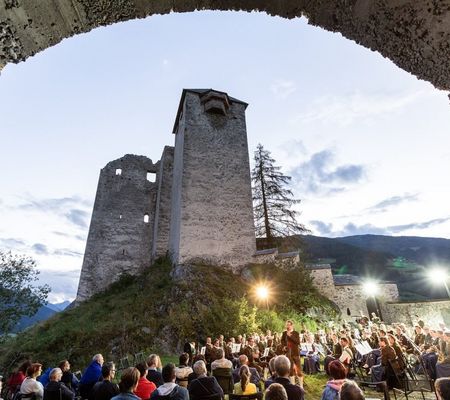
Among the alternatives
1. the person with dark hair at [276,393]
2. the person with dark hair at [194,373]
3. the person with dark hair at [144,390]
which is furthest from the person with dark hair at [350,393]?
the person with dark hair at [144,390]

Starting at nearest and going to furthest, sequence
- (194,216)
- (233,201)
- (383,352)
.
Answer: (383,352) < (194,216) < (233,201)

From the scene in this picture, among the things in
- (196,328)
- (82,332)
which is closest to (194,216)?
(196,328)

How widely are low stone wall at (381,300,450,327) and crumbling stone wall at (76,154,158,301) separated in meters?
19.3

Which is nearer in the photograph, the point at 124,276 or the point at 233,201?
the point at 233,201

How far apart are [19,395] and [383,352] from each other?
7.31 m

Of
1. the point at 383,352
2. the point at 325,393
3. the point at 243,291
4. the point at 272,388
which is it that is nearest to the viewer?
the point at 272,388

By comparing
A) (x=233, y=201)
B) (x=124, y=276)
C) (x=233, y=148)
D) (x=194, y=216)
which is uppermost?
(x=233, y=148)

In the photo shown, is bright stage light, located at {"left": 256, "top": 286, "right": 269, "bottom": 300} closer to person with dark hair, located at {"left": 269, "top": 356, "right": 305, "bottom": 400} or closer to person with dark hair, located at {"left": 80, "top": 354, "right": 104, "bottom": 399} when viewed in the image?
person with dark hair, located at {"left": 80, "top": 354, "right": 104, "bottom": 399}

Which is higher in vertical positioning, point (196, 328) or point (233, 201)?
point (233, 201)

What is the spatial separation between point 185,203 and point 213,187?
6.91ft

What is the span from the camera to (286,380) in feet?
11.8

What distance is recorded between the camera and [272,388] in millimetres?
2568

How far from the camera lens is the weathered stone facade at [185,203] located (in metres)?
16.2

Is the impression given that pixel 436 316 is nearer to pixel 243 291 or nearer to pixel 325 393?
pixel 243 291
